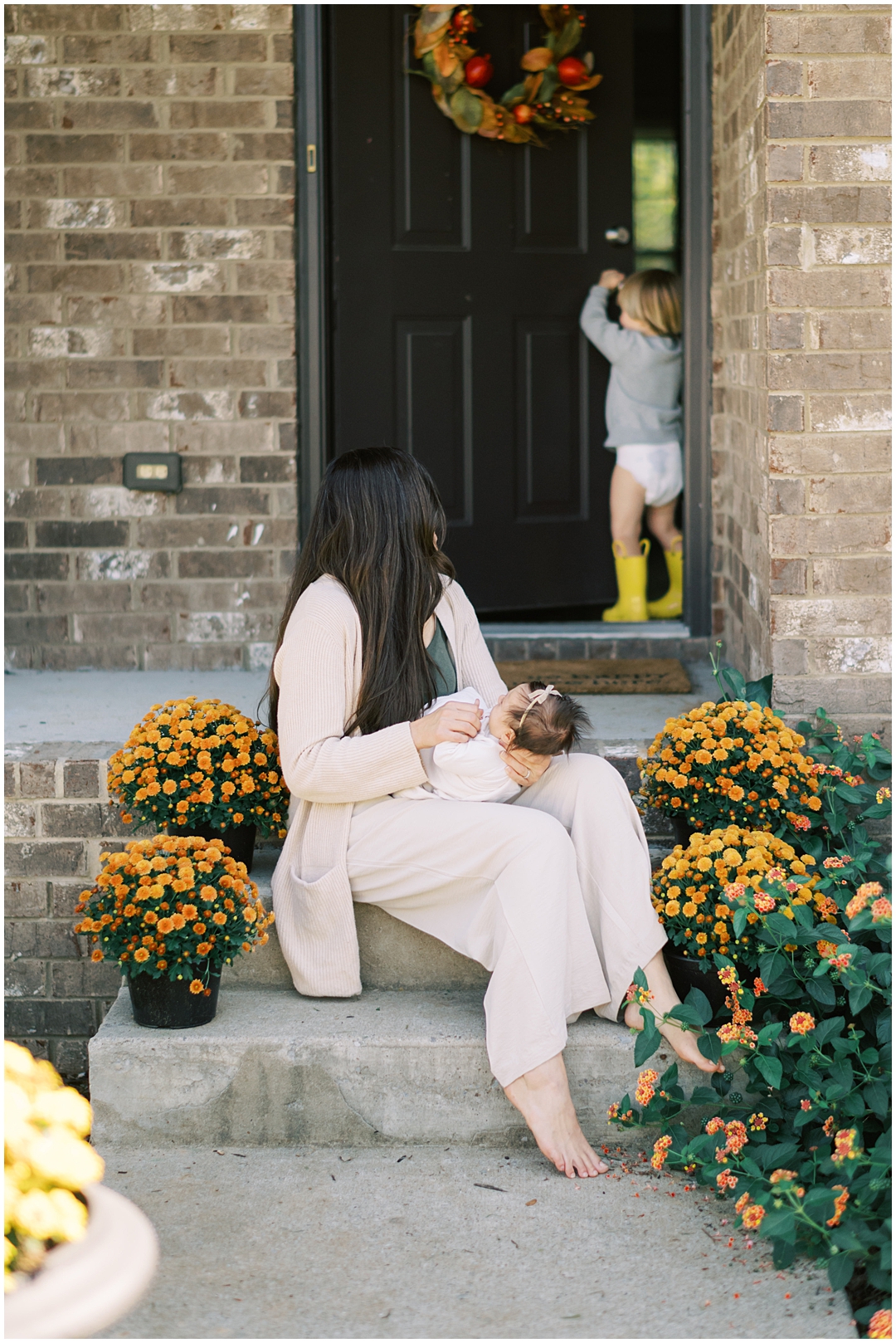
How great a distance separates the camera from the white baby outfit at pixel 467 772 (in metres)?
2.61

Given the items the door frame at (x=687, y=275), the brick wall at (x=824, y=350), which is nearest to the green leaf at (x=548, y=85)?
the door frame at (x=687, y=275)

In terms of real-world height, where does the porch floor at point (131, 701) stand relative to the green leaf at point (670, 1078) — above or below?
above

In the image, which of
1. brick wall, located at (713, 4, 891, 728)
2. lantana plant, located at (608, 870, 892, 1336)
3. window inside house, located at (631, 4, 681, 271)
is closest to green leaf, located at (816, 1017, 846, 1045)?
lantana plant, located at (608, 870, 892, 1336)

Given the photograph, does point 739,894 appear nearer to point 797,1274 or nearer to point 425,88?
point 797,1274

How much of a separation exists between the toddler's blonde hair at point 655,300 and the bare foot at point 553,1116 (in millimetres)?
2858

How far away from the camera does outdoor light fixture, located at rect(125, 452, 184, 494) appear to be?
4.21 meters

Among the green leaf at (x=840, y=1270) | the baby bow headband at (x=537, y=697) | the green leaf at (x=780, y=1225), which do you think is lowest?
the green leaf at (x=840, y=1270)

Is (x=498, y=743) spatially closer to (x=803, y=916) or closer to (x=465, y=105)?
(x=803, y=916)

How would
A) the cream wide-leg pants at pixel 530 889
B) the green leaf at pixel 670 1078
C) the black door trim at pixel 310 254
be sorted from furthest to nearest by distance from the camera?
the black door trim at pixel 310 254
the cream wide-leg pants at pixel 530 889
the green leaf at pixel 670 1078

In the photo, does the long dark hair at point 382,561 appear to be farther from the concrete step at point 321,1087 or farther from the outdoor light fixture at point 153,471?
the outdoor light fixture at point 153,471

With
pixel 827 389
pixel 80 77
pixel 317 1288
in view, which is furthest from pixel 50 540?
pixel 317 1288

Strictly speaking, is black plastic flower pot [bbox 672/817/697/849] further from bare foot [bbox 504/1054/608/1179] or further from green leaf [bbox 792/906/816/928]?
bare foot [bbox 504/1054/608/1179]

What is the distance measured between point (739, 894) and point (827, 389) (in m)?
1.19

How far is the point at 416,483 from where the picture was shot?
274 centimetres
